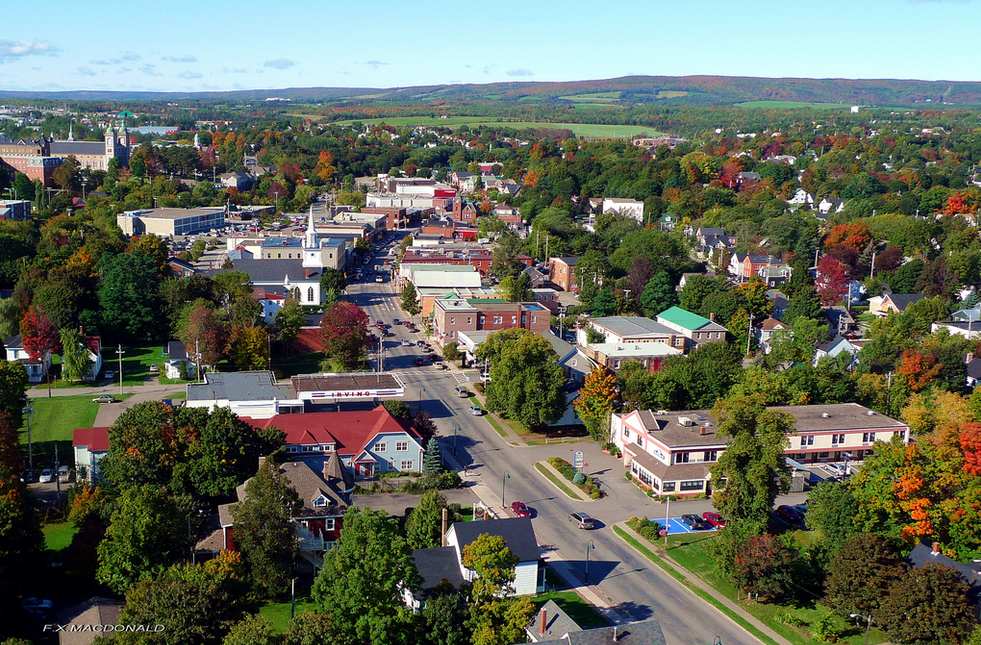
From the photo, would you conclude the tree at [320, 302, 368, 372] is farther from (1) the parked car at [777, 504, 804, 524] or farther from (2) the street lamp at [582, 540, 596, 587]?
(1) the parked car at [777, 504, 804, 524]

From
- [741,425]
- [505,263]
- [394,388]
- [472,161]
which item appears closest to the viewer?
[741,425]

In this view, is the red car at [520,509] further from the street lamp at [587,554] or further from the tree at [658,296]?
the tree at [658,296]

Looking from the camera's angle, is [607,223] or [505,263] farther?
[607,223]

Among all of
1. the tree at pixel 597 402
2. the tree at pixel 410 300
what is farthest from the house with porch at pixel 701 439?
the tree at pixel 410 300

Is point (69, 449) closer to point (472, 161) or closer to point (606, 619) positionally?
point (606, 619)

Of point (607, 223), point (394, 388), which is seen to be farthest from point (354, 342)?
point (607, 223)
